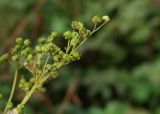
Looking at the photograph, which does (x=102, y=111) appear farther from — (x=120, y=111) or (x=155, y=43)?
(x=155, y=43)

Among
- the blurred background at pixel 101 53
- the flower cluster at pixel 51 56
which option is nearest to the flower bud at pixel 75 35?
the flower cluster at pixel 51 56

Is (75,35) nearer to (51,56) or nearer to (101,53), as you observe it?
(51,56)

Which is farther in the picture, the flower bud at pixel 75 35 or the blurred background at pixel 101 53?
the blurred background at pixel 101 53

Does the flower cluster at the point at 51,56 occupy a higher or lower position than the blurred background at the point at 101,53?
lower

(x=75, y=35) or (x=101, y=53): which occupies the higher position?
(x=101, y=53)

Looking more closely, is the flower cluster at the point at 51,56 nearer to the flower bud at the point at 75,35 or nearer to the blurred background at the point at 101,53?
the flower bud at the point at 75,35

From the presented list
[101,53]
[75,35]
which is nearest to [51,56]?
[75,35]

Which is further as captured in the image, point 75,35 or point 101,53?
point 101,53

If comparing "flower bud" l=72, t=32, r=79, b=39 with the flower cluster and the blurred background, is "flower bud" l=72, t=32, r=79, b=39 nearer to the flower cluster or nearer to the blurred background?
the flower cluster
